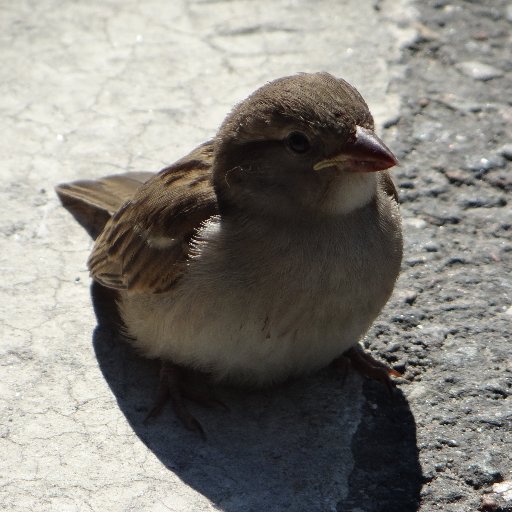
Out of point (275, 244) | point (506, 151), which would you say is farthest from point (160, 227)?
point (506, 151)

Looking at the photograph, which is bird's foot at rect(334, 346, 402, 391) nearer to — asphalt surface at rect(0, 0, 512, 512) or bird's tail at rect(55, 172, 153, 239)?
asphalt surface at rect(0, 0, 512, 512)

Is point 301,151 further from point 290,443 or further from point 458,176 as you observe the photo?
point 458,176

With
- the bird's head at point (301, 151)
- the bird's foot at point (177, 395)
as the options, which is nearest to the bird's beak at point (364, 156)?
the bird's head at point (301, 151)

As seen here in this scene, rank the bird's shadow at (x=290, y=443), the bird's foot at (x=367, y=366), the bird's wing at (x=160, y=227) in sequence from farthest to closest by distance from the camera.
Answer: the bird's foot at (x=367, y=366)
the bird's wing at (x=160, y=227)
the bird's shadow at (x=290, y=443)

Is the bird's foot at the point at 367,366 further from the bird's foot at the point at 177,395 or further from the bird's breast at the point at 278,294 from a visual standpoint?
the bird's foot at the point at 177,395

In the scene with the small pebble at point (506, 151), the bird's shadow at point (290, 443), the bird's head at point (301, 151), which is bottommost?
the bird's shadow at point (290, 443)

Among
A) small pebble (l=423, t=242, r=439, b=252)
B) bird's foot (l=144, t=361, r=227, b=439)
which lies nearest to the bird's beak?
bird's foot (l=144, t=361, r=227, b=439)

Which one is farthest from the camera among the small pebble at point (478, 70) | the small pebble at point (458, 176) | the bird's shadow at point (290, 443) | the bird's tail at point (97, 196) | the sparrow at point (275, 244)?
the small pebble at point (478, 70)
